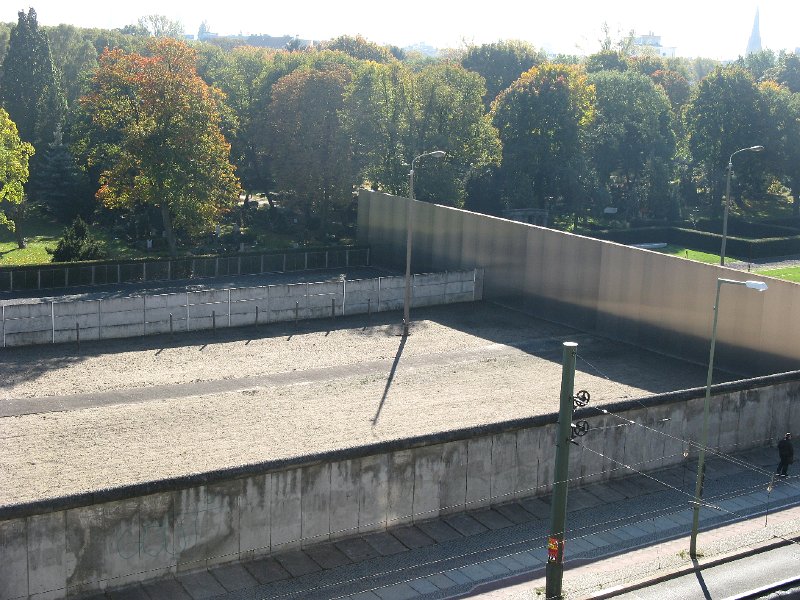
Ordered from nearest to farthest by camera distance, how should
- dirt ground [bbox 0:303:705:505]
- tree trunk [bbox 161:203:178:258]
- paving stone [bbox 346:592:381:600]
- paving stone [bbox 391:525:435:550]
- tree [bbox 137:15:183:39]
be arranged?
paving stone [bbox 346:592:381:600]
paving stone [bbox 391:525:435:550]
dirt ground [bbox 0:303:705:505]
tree trunk [bbox 161:203:178:258]
tree [bbox 137:15:183:39]

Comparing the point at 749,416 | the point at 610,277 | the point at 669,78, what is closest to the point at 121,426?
the point at 749,416

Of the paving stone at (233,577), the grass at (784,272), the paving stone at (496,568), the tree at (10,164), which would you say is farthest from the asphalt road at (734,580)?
the tree at (10,164)

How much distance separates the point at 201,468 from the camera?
87.7 feet

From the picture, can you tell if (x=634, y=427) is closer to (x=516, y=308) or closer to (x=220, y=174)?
(x=516, y=308)

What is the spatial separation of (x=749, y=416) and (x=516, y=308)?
18916 mm

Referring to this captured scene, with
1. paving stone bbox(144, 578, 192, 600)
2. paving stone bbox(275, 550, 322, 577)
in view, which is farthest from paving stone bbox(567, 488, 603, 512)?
paving stone bbox(144, 578, 192, 600)

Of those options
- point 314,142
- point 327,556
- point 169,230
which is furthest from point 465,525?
point 314,142

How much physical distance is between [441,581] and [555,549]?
2.96 meters

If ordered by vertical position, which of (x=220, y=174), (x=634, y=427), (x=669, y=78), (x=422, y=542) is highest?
(x=669, y=78)

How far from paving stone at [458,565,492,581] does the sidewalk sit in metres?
0.02

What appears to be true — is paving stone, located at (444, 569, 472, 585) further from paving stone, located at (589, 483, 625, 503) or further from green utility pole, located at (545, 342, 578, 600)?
paving stone, located at (589, 483, 625, 503)

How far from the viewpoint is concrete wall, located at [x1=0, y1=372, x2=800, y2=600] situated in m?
19.5

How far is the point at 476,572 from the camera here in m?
22.1

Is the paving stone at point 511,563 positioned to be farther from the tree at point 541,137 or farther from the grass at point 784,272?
the tree at point 541,137
